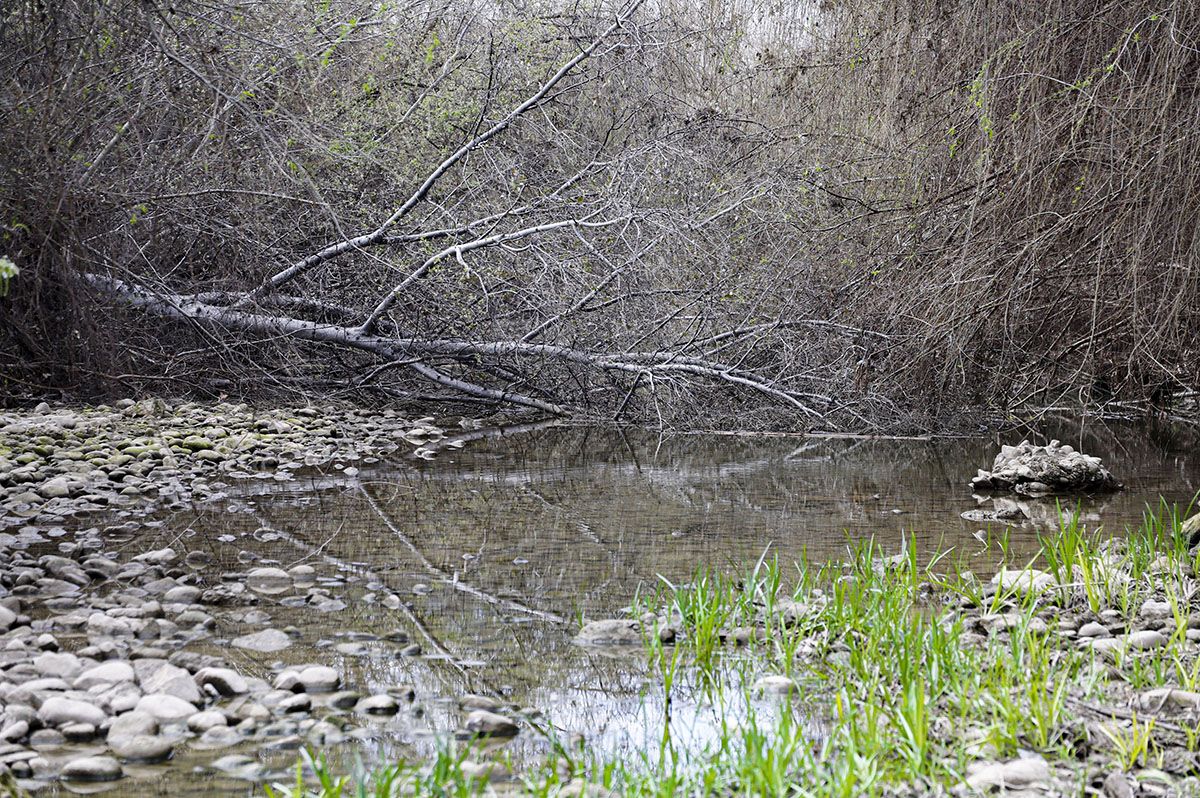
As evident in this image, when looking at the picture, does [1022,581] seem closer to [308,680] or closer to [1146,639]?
[1146,639]

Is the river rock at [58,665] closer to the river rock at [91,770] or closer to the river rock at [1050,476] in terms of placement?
the river rock at [91,770]

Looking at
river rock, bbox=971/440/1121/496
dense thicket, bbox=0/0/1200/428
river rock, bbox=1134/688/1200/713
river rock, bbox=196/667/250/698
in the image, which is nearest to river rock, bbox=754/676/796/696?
river rock, bbox=1134/688/1200/713

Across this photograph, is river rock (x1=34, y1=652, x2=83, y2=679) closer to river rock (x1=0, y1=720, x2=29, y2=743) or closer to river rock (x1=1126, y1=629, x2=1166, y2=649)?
river rock (x1=0, y1=720, x2=29, y2=743)

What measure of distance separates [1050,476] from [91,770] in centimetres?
536

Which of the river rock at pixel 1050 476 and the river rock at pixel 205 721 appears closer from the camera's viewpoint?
the river rock at pixel 205 721

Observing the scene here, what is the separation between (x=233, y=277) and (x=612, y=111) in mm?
3534

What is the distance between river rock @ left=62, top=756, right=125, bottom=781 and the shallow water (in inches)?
2.3

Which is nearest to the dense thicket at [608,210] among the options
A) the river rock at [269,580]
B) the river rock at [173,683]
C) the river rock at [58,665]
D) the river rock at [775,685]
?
the river rock at [269,580]

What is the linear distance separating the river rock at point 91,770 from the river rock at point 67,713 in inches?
9.1

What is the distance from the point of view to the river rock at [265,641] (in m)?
3.35

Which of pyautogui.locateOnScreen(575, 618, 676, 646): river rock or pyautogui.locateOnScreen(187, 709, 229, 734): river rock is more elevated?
pyautogui.locateOnScreen(575, 618, 676, 646): river rock

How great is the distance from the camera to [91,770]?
7.95 ft

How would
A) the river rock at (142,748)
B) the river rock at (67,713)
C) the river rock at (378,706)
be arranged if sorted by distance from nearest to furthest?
the river rock at (142,748) → the river rock at (67,713) → the river rock at (378,706)

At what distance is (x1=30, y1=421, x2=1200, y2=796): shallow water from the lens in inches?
120
